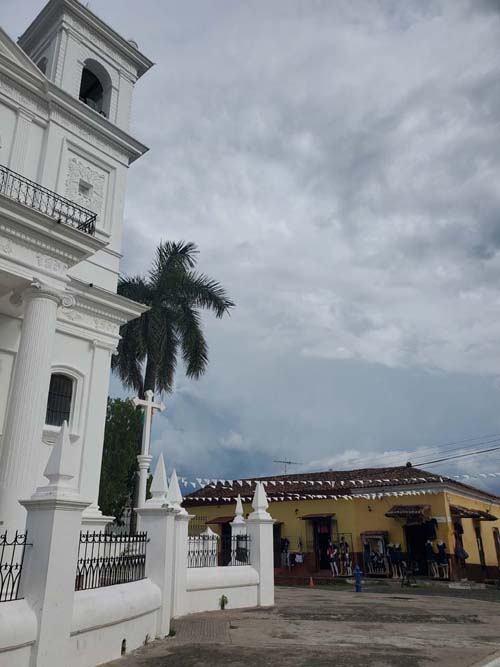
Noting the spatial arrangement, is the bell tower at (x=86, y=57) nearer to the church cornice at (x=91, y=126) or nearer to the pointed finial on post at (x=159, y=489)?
the church cornice at (x=91, y=126)

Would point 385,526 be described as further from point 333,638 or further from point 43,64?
point 43,64

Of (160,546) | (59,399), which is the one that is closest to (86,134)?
(59,399)

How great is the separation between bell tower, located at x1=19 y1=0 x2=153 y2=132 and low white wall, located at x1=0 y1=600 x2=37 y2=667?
537 inches

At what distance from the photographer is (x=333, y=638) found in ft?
28.2

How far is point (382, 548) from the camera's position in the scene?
79.0 feet

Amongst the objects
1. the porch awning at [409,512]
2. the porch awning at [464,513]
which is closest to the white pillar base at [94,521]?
the porch awning at [409,512]

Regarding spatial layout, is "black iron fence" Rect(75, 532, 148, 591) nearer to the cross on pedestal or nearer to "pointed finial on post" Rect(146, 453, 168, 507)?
"pointed finial on post" Rect(146, 453, 168, 507)

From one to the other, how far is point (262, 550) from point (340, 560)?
40.8 ft

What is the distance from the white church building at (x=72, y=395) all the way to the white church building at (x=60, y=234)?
0.03m

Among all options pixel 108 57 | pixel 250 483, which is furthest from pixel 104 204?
pixel 250 483

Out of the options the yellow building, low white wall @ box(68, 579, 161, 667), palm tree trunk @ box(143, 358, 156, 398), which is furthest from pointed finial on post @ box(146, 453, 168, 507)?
the yellow building

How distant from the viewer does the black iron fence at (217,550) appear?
12.2m

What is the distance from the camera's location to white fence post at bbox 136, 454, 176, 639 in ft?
27.9

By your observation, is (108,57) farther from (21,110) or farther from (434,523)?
(434,523)
